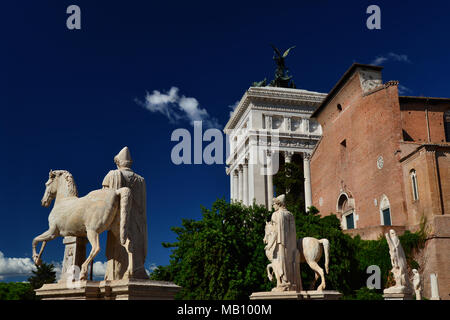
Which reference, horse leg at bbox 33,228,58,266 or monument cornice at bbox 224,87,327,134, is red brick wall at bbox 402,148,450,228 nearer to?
horse leg at bbox 33,228,58,266

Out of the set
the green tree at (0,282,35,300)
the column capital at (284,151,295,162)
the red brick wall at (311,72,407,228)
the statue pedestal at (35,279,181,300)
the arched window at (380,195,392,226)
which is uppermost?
the column capital at (284,151,295,162)

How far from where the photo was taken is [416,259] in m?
29.0

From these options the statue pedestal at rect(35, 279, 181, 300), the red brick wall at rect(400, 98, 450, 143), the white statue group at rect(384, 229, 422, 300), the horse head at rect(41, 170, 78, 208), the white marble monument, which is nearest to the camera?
the statue pedestal at rect(35, 279, 181, 300)

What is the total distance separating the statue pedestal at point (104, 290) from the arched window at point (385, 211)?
29.0 meters

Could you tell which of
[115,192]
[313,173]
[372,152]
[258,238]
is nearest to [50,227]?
[115,192]

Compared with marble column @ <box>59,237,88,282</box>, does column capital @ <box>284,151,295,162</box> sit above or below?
above

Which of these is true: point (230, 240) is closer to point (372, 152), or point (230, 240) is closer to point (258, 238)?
point (258, 238)

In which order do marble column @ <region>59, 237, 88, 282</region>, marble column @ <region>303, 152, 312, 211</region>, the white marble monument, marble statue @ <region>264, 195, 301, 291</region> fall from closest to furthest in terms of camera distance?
1. marble column @ <region>59, 237, 88, 282</region>
2. marble statue @ <region>264, 195, 301, 291</region>
3. marble column @ <region>303, 152, 312, 211</region>
4. the white marble monument

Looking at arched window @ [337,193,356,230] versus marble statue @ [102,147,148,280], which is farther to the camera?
arched window @ [337,193,356,230]

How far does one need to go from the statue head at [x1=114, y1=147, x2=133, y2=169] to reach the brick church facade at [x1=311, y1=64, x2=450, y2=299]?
24710 mm

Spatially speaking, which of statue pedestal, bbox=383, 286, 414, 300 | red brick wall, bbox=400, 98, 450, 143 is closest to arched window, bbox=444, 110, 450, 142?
red brick wall, bbox=400, 98, 450, 143

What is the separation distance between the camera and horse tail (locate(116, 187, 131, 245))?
8.20 m

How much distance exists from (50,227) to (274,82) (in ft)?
238

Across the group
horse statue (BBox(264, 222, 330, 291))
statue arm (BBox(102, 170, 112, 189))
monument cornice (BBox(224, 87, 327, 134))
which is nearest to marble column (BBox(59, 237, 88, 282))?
statue arm (BBox(102, 170, 112, 189))
